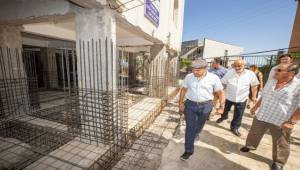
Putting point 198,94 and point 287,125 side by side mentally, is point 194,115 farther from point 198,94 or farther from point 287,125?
point 287,125

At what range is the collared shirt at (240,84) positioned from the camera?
3467mm

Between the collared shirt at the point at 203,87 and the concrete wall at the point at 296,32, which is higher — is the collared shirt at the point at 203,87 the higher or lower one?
the lower one

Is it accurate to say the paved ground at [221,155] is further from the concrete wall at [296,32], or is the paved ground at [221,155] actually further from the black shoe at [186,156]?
the concrete wall at [296,32]

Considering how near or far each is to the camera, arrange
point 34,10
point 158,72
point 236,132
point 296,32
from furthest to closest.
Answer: point 296,32, point 158,72, point 236,132, point 34,10

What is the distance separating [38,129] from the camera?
12.4 feet

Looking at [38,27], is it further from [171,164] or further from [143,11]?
[171,164]

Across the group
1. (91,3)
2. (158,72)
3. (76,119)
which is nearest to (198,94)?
(91,3)

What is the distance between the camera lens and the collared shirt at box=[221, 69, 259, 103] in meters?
3.47

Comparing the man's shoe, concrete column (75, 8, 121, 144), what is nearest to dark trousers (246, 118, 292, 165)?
the man's shoe

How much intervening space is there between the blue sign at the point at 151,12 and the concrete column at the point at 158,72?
5.92 ft

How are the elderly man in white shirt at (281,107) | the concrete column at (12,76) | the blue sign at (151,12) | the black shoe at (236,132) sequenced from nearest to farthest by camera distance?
the elderly man in white shirt at (281,107) < the black shoe at (236,132) < the concrete column at (12,76) < the blue sign at (151,12)

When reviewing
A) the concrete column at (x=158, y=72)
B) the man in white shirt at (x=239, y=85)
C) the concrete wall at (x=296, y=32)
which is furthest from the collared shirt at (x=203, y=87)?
the concrete wall at (x=296, y=32)

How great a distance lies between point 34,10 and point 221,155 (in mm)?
4903

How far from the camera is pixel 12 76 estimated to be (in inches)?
179
